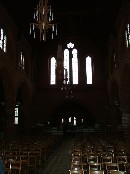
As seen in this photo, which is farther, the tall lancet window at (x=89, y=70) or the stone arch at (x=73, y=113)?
the stone arch at (x=73, y=113)

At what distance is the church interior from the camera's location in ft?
74.9

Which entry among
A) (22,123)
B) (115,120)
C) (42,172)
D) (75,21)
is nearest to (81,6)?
(75,21)

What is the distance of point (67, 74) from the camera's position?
2547cm

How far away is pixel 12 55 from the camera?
78.9ft

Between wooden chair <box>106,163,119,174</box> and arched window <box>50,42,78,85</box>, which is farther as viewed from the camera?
arched window <box>50,42,78,85</box>

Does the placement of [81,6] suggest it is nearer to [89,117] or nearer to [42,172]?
[89,117]

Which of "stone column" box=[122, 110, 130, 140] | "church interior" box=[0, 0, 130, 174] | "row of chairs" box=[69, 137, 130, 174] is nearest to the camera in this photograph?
"row of chairs" box=[69, 137, 130, 174]

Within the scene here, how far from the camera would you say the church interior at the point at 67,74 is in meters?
22.8

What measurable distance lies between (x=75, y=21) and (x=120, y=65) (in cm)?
1108

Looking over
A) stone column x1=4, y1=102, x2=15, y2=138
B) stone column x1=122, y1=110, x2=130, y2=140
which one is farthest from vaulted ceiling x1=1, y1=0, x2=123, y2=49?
stone column x1=122, y1=110, x2=130, y2=140

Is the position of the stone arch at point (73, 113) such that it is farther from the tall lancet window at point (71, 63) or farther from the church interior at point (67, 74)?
the tall lancet window at point (71, 63)

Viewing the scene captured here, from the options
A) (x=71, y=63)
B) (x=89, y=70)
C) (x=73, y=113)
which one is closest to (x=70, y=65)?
(x=71, y=63)

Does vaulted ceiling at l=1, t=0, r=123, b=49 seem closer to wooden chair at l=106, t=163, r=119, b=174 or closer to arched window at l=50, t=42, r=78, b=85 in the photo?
arched window at l=50, t=42, r=78, b=85

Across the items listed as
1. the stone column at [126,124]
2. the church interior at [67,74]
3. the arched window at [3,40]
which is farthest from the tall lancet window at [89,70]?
the arched window at [3,40]
